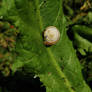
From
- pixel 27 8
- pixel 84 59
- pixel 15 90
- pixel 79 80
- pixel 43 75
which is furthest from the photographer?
pixel 15 90

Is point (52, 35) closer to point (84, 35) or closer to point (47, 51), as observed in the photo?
point (47, 51)

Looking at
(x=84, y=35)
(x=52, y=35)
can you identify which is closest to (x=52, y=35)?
(x=52, y=35)

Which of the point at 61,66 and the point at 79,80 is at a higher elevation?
the point at 61,66

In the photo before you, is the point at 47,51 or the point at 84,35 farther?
the point at 84,35

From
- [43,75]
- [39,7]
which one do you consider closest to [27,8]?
[39,7]

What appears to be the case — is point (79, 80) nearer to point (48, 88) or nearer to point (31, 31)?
point (48, 88)

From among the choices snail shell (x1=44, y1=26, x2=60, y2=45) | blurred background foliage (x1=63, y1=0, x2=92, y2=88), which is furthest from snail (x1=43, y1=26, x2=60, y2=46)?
blurred background foliage (x1=63, y1=0, x2=92, y2=88)
